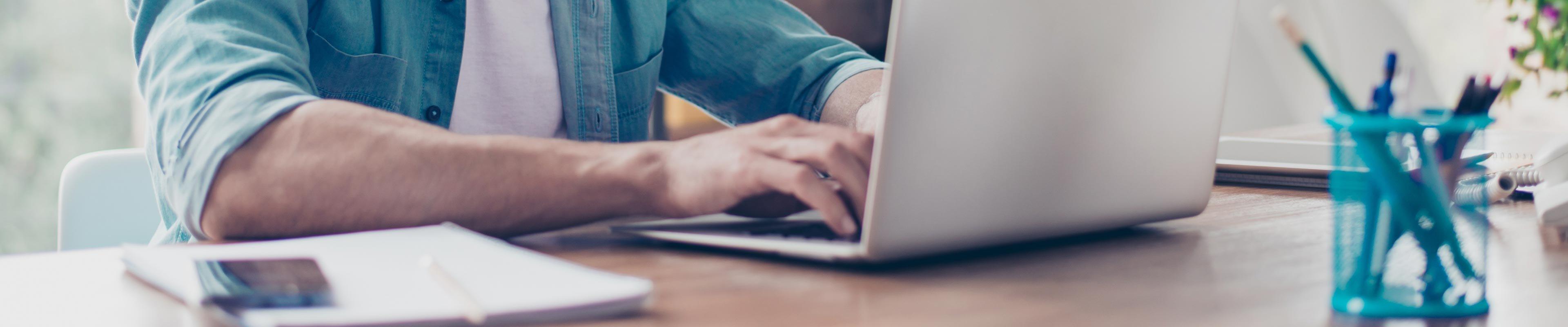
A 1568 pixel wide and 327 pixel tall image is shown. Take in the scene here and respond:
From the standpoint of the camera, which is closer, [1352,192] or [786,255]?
[1352,192]

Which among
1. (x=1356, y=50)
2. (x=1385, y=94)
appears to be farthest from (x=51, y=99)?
(x=1356, y=50)

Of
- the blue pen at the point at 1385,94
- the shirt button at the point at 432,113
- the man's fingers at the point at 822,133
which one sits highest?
the blue pen at the point at 1385,94

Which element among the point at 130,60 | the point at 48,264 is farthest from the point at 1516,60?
the point at 130,60

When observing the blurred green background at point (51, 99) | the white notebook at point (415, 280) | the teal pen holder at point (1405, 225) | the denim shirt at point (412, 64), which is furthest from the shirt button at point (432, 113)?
the blurred green background at point (51, 99)

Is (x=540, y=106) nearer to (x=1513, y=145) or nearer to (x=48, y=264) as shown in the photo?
(x=48, y=264)

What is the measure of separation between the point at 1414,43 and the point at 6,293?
3.40m

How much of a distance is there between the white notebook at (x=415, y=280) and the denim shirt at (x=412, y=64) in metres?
0.13

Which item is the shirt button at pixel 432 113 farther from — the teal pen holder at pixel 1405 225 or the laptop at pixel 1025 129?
the teal pen holder at pixel 1405 225

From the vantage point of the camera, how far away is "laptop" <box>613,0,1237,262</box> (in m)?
0.47

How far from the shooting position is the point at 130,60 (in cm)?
243

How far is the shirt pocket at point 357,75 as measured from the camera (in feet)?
3.01

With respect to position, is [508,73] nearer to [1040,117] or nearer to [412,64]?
[412,64]

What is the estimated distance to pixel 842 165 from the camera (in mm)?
538

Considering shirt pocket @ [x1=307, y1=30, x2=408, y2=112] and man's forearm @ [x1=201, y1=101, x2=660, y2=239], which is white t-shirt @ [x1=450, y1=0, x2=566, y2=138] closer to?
shirt pocket @ [x1=307, y1=30, x2=408, y2=112]
